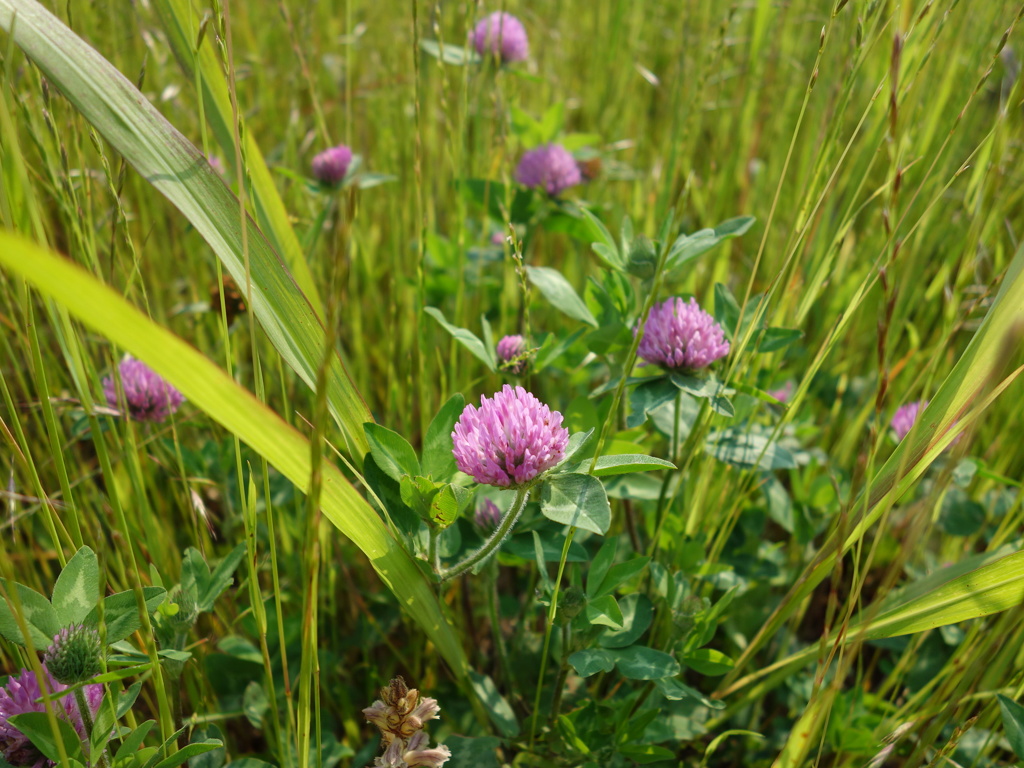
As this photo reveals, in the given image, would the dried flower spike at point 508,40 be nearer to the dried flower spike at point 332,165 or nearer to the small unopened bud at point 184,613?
the dried flower spike at point 332,165

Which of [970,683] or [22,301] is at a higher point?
[22,301]

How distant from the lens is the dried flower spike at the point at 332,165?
1.43 meters

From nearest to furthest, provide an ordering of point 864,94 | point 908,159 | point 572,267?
point 908,159 < point 572,267 < point 864,94

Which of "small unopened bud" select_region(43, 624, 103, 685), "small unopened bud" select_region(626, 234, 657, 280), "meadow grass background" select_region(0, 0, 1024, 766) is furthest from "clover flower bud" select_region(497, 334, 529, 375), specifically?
"small unopened bud" select_region(43, 624, 103, 685)

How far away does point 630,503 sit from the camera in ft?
3.56

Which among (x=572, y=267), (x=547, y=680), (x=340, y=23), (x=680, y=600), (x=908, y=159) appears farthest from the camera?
(x=340, y=23)

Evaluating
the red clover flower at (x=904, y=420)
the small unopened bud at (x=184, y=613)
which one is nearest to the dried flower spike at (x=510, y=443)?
the small unopened bud at (x=184, y=613)

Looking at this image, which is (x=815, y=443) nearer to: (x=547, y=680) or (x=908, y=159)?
(x=908, y=159)

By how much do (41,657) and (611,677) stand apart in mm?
732

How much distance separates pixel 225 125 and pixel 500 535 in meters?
0.63

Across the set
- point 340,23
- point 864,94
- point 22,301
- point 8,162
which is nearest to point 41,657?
point 22,301

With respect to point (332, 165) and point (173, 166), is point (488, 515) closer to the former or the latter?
point (173, 166)

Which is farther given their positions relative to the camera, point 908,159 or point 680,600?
point 908,159

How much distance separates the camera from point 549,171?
1.44m
